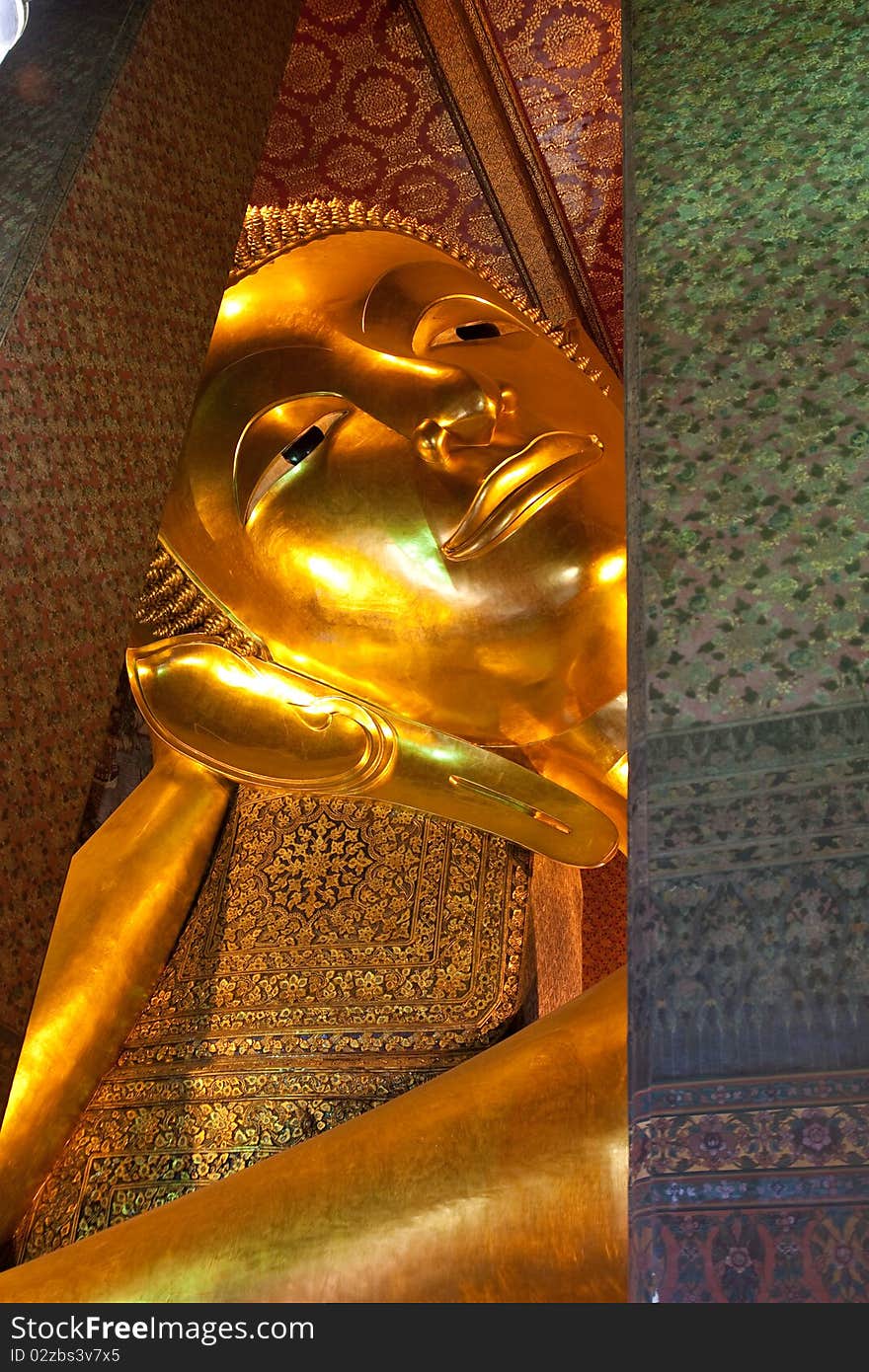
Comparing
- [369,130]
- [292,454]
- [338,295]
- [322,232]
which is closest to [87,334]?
[292,454]

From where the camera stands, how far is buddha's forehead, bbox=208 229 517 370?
2.17 metres

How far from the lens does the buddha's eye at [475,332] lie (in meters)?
2.29

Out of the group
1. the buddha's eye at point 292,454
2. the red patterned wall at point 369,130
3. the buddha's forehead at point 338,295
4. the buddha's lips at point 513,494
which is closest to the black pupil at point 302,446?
the buddha's eye at point 292,454

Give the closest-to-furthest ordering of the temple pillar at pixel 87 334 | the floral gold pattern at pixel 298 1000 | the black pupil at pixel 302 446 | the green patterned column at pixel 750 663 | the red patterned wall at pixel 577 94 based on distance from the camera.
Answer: the green patterned column at pixel 750 663 → the temple pillar at pixel 87 334 → the floral gold pattern at pixel 298 1000 → the black pupil at pixel 302 446 → the red patterned wall at pixel 577 94

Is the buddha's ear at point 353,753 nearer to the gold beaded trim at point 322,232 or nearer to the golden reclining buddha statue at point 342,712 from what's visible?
the golden reclining buddha statue at point 342,712

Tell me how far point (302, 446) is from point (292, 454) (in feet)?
0.06

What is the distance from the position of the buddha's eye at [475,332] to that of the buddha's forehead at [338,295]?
0.09ft

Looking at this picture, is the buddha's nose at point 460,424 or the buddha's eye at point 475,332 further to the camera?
the buddha's eye at point 475,332

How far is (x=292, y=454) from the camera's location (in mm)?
2154

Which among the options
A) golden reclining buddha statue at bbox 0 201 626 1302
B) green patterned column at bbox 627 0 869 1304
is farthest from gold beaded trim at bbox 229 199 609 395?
green patterned column at bbox 627 0 869 1304

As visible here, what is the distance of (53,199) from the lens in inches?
62.9

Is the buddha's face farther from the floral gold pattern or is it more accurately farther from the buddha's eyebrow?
the floral gold pattern

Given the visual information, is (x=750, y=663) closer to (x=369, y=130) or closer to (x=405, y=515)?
(x=405, y=515)

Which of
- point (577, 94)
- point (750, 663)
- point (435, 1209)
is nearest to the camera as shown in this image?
point (750, 663)
